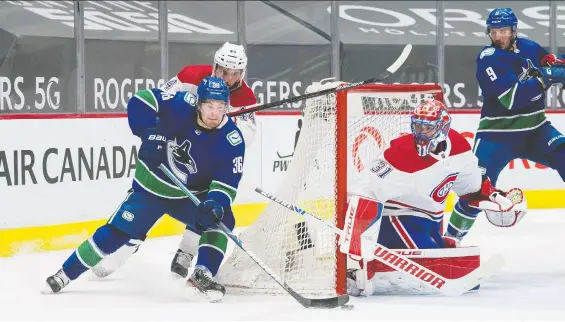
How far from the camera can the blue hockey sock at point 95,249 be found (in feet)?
13.9

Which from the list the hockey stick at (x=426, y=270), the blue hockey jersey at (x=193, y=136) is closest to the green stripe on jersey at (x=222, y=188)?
the blue hockey jersey at (x=193, y=136)

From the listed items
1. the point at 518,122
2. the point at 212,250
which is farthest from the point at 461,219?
the point at 212,250

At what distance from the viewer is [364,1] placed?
351 inches

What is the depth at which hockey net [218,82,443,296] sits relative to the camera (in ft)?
13.8

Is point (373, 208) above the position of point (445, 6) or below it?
below

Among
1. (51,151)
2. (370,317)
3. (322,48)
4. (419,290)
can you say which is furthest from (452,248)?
(322,48)

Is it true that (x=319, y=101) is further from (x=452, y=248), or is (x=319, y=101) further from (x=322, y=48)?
(x=322, y=48)

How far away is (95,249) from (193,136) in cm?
54

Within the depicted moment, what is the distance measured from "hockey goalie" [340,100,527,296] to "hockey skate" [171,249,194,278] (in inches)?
27.7

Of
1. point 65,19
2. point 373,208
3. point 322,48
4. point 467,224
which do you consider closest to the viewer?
point 373,208

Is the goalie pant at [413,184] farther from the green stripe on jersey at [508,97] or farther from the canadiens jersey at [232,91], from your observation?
the green stripe on jersey at [508,97]

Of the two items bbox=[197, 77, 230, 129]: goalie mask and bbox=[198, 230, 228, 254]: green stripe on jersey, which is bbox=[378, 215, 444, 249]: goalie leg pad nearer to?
bbox=[198, 230, 228, 254]: green stripe on jersey

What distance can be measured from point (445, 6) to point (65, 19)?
3548 mm

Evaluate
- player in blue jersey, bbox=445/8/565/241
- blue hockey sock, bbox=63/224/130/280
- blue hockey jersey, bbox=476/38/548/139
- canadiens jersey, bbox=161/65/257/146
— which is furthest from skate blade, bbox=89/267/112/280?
blue hockey jersey, bbox=476/38/548/139
